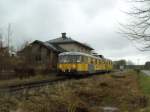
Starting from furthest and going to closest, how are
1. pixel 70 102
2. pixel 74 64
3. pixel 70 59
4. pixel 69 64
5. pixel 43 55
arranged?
pixel 43 55
pixel 70 59
pixel 69 64
pixel 74 64
pixel 70 102

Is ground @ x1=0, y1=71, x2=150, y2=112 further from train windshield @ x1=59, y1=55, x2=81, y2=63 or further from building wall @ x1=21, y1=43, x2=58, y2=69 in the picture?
building wall @ x1=21, y1=43, x2=58, y2=69

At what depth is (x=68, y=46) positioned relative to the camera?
78.1 meters

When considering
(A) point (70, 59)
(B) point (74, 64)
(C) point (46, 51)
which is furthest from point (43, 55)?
(B) point (74, 64)

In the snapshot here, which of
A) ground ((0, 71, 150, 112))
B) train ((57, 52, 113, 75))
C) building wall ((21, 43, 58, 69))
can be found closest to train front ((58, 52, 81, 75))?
train ((57, 52, 113, 75))

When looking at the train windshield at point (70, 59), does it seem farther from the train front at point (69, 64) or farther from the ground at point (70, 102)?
the ground at point (70, 102)

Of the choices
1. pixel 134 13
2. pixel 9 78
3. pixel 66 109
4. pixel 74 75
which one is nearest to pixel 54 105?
pixel 66 109

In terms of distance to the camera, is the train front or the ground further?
the train front

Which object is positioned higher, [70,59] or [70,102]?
[70,59]

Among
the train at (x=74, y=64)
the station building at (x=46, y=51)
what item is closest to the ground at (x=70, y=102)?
the train at (x=74, y=64)

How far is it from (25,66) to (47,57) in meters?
19.5

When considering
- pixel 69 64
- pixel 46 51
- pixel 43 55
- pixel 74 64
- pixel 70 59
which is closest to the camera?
pixel 74 64

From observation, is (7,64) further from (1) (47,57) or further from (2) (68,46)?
(2) (68,46)

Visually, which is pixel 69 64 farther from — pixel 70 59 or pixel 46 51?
pixel 46 51

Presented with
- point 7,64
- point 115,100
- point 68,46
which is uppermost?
point 68,46
